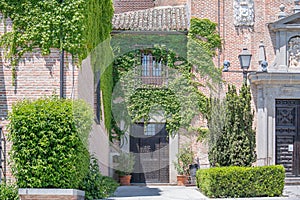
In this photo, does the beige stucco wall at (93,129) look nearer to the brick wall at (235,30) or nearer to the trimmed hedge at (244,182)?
the brick wall at (235,30)

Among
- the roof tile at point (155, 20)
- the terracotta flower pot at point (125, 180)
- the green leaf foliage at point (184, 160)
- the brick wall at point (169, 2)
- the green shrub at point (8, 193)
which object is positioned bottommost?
the terracotta flower pot at point (125, 180)

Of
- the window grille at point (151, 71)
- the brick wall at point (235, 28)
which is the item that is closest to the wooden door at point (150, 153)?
the window grille at point (151, 71)

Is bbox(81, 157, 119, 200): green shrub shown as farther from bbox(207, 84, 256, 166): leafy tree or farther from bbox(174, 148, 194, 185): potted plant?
bbox(174, 148, 194, 185): potted plant

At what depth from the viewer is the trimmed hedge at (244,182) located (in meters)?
13.5

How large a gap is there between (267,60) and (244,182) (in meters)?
7.30

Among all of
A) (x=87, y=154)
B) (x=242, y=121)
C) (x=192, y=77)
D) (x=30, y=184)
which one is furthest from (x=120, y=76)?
(x=30, y=184)

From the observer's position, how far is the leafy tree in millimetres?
14094

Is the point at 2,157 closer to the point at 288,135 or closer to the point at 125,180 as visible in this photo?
the point at 125,180

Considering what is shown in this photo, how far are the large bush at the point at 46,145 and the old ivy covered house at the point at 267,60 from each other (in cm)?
927

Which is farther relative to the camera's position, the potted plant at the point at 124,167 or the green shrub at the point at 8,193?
the potted plant at the point at 124,167

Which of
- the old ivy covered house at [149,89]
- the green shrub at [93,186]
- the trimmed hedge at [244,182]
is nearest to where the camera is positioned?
the green shrub at [93,186]

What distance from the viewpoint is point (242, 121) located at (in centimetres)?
1423

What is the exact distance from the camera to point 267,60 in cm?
1966

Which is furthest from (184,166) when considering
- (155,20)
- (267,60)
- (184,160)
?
(155,20)
